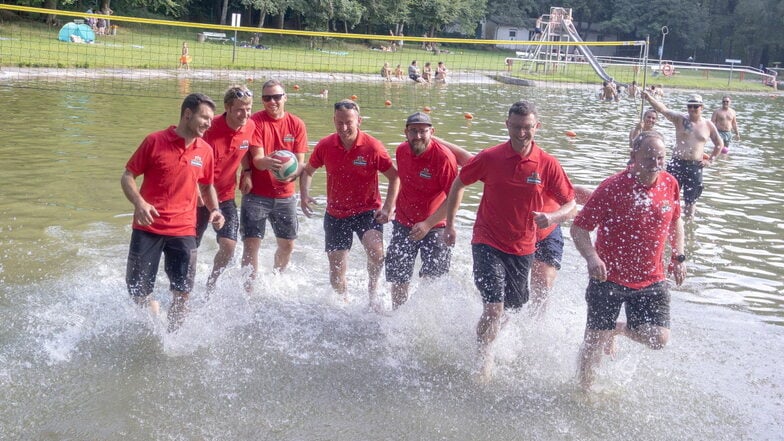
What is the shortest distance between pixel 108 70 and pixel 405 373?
2699cm

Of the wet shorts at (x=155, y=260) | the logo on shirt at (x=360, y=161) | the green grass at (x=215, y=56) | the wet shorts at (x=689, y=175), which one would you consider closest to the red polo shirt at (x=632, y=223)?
the logo on shirt at (x=360, y=161)

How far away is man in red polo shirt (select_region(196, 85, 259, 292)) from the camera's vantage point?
23.2 ft

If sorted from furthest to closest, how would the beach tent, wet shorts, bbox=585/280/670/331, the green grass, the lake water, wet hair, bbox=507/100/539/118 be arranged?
the beach tent
the green grass
wet hair, bbox=507/100/539/118
wet shorts, bbox=585/280/670/331
the lake water

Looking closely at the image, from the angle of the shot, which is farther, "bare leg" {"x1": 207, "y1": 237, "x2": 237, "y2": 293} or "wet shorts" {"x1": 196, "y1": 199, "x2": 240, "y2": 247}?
"bare leg" {"x1": 207, "y1": 237, "x2": 237, "y2": 293}

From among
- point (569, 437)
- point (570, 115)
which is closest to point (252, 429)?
point (569, 437)

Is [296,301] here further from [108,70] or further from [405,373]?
[108,70]

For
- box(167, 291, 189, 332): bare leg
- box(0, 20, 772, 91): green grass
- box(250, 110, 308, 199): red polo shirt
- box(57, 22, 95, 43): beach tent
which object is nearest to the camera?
box(167, 291, 189, 332): bare leg

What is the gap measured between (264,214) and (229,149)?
0.77 meters

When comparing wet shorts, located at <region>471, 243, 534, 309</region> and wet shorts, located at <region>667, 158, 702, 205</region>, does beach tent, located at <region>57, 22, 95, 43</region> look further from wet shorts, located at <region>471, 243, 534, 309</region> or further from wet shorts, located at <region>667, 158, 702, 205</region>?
wet shorts, located at <region>471, 243, 534, 309</region>

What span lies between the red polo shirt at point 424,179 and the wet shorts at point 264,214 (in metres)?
1.27

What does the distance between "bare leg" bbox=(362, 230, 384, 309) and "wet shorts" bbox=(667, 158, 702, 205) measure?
18.7ft

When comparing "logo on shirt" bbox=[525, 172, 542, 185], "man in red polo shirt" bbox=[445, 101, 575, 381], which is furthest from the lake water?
"logo on shirt" bbox=[525, 172, 542, 185]

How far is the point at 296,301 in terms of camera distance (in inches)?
313

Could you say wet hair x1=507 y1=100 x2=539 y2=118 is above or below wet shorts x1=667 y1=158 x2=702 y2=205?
above
